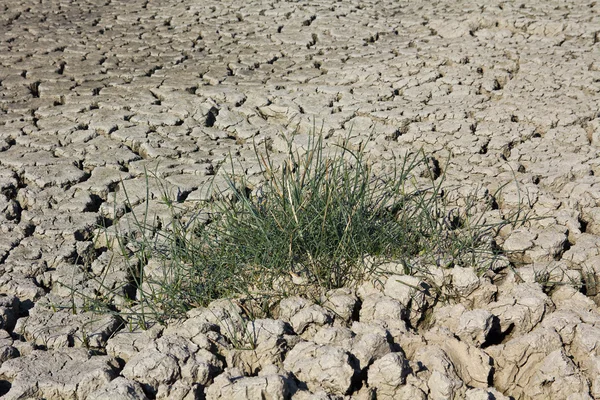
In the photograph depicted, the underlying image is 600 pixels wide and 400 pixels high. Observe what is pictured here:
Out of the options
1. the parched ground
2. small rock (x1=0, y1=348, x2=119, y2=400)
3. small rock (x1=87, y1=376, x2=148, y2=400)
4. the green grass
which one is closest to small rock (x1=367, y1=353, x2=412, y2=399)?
the parched ground

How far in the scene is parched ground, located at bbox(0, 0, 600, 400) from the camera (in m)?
2.15

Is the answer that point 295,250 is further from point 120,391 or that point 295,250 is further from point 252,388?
point 120,391

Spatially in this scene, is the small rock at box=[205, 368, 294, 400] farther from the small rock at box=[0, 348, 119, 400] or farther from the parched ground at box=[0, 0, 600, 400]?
the small rock at box=[0, 348, 119, 400]

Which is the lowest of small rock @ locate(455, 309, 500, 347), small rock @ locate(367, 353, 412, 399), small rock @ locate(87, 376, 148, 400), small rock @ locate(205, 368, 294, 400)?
small rock @ locate(455, 309, 500, 347)

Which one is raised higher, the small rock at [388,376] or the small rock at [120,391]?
the small rock at [120,391]

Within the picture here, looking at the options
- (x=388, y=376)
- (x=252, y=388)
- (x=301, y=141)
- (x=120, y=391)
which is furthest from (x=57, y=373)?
(x=301, y=141)

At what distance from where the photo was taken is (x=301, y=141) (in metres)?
3.72

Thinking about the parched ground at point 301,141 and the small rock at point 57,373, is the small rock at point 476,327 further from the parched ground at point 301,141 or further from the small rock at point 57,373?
the small rock at point 57,373

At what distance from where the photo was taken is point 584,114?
150 inches

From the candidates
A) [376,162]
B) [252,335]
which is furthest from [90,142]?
[252,335]

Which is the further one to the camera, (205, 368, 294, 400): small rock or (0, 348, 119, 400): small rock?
(0, 348, 119, 400): small rock

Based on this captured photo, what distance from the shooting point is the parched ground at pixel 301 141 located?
215 centimetres

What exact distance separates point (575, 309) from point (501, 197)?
84cm

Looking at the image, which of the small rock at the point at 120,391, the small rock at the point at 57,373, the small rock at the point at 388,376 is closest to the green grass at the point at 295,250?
the small rock at the point at 57,373
